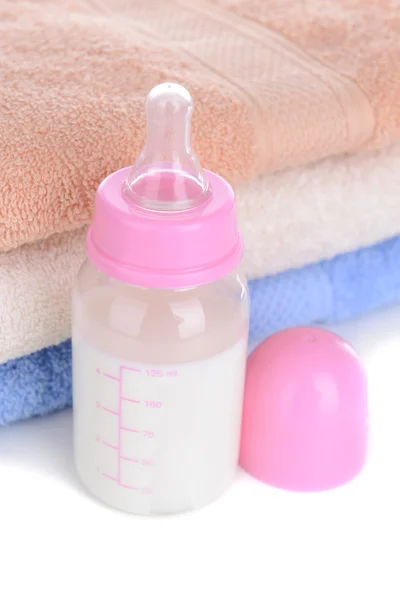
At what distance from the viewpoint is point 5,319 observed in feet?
1.99

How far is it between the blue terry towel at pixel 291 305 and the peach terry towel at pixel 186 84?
0.10m

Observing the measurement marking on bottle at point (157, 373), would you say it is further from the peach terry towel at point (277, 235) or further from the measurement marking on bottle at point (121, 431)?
the peach terry towel at point (277, 235)

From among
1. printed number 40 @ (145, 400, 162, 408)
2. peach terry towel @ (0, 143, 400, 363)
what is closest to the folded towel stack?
peach terry towel @ (0, 143, 400, 363)

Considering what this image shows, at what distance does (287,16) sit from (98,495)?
17.4 inches

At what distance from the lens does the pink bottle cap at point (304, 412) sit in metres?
0.61

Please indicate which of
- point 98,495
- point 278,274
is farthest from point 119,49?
point 98,495

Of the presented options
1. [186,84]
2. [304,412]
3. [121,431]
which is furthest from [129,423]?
[186,84]

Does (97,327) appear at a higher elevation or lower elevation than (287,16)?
lower

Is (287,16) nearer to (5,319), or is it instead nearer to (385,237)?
(385,237)

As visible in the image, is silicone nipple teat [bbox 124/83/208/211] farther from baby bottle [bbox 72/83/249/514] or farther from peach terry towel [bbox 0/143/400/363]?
peach terry towel [bbox 0/143/400/363]

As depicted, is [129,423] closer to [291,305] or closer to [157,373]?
[157,373]

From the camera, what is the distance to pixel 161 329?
0.55 meters

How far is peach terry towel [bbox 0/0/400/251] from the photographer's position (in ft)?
1.92

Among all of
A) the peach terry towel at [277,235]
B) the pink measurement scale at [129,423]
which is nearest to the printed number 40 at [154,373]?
the pink measurement scale at [129,423]
